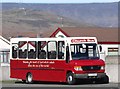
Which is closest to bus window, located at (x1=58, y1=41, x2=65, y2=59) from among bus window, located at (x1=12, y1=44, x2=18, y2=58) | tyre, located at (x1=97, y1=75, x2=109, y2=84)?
tyre, located at (x1=97, y1=75, x2=109, y2=84)

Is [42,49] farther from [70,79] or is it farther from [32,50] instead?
[70,79]

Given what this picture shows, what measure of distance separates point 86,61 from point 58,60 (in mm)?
1744

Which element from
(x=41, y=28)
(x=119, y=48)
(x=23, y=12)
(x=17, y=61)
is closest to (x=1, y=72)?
(x=17, y=61)

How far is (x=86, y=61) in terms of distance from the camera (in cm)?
3572

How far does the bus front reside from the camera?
3544cm

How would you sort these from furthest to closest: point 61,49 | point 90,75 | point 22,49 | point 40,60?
point 22,49
point 40,60
point 61,49
point 90,75

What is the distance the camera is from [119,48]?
7681 centimetres

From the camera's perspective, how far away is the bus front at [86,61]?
35.4 metres

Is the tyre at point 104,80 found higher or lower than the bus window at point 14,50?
lower

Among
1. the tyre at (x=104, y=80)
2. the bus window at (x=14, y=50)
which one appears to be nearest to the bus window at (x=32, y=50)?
the bus window at (x=14, y=50)

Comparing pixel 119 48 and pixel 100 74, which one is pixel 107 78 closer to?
pixel 100 74

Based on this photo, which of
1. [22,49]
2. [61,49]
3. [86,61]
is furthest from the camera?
[22,49]

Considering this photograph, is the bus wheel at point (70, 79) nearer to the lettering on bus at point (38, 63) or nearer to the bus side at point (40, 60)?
the bus side at point (40, 60)

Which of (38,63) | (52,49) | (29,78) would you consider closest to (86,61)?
(52,49)
